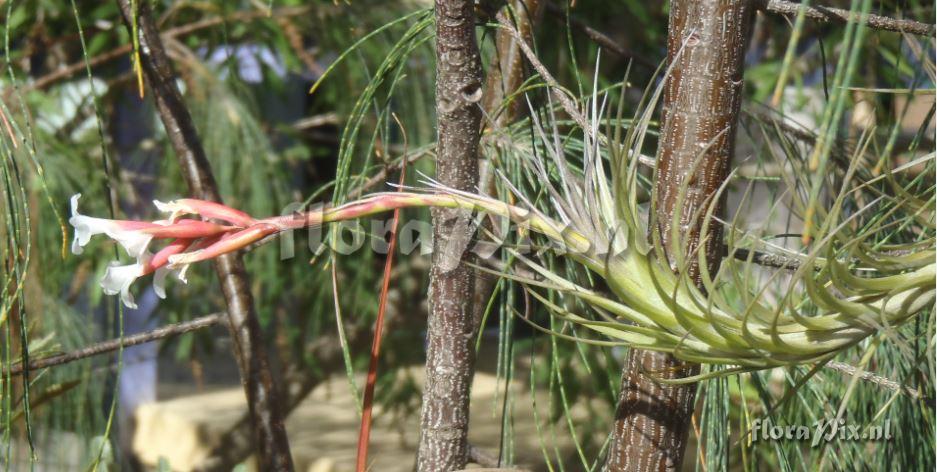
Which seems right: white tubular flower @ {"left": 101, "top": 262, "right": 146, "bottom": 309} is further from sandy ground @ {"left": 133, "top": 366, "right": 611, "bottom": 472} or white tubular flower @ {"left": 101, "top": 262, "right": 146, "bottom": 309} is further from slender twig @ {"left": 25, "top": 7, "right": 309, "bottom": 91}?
sandy ground @ {"left": 133, "top": 366, "right": 611, "bottom": 472}

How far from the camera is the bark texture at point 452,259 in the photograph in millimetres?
387

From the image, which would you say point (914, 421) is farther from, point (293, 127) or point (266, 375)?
point (293, 127)

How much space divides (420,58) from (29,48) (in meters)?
0.55

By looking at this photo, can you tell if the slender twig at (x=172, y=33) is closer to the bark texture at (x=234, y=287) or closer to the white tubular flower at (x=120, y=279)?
the bark texture at (x=234, y=287)

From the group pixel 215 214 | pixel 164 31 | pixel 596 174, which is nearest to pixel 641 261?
pixel 596 174

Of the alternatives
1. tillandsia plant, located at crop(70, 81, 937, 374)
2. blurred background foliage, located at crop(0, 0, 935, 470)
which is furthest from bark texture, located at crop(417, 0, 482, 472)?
blurred background foliage, located at crop(0, 0, 935, 470)

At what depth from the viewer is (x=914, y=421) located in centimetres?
52

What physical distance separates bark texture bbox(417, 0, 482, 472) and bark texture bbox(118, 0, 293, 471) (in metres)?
0.22

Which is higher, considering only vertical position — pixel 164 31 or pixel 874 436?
pixel 164 31

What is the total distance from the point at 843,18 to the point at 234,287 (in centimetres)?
42

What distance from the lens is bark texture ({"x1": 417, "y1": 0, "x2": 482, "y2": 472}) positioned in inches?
15.2

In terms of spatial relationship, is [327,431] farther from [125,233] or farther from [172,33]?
[125,233]

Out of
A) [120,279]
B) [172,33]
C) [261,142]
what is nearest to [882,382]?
[120,279]

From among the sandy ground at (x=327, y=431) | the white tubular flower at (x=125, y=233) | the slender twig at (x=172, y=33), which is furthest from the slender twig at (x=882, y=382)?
the sandy ground at (x=327, y=431)
